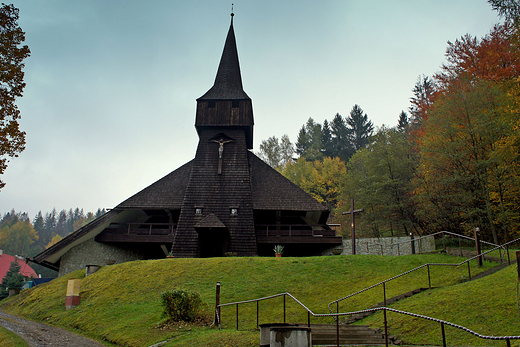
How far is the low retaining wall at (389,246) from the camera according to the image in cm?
1823

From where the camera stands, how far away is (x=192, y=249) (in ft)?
64.9

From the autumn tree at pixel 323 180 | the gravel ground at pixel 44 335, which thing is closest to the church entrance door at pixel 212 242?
the gravel ground at pixel 44 335

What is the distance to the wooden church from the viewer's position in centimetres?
2036

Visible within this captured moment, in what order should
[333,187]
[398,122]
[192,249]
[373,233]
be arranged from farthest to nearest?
[398,122], [333,187], [373,233], [192,249]

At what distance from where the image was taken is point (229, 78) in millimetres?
25141

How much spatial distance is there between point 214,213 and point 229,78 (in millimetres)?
9773

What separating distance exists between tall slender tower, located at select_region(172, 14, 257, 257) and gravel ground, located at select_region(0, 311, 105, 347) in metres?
8.53

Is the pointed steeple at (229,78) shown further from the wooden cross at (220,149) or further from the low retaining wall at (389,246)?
the low retaining wall at (389,246)

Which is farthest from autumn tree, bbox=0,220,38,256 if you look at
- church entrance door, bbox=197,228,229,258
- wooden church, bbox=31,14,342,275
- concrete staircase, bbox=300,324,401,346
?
concrete staircase, bbox=300,324,401,346

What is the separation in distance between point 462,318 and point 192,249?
14302mm

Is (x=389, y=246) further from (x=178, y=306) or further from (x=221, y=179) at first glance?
(x=178, y=306)

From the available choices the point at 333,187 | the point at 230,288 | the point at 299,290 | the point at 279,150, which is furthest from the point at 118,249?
the point at 279,150

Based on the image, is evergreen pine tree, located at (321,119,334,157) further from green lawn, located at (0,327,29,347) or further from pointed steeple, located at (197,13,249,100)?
green lawn, located at (0,327,29,347)

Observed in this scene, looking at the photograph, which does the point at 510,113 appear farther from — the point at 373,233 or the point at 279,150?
the point at 279,150
